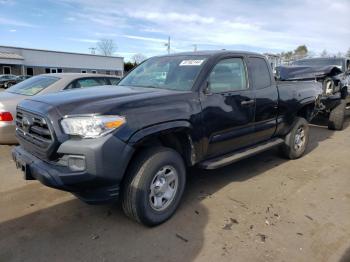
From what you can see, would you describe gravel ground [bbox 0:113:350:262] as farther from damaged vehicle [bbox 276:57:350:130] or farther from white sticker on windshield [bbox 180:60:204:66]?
damaged vehicle [bbox 276:57:350:130]

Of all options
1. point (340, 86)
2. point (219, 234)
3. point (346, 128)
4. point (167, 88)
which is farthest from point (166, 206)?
point (346, 128)

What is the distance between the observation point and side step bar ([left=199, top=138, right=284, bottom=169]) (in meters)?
4.14

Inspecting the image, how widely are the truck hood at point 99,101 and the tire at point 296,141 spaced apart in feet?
9.68

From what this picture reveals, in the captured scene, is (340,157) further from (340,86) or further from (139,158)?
(139,158)

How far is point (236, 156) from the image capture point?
4.55m

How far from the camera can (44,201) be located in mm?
4148

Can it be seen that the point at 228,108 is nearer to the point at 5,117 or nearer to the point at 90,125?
the point at 90,125

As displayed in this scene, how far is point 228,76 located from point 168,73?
82 centimetres

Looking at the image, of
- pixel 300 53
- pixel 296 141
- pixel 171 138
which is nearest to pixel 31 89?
pixel 171 138

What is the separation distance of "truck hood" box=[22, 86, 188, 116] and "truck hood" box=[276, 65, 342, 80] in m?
5.87

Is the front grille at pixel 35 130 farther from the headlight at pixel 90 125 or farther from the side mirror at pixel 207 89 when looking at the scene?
the side mirror at pixel 207 89

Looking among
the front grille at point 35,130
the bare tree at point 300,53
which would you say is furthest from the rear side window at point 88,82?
the bare tree at point 300,53

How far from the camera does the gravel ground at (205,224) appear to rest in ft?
10.2

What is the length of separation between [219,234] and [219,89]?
5.88ft
